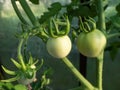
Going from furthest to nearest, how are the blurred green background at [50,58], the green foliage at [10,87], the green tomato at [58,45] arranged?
1. the blurred green background at [50,58]
2. the green foliage at [10,87]
3. the green tomato at [58,45]

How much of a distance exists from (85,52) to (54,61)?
172 centimetres

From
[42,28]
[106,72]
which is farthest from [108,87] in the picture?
[42,28]

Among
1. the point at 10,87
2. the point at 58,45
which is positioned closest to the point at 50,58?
the point at 10,87

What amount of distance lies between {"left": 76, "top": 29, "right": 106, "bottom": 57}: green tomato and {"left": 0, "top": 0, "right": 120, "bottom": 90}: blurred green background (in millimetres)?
1574

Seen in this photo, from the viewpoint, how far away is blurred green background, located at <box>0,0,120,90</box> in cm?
236

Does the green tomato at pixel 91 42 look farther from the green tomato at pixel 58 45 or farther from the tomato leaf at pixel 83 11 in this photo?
the tomato leaf at pixel 83 11

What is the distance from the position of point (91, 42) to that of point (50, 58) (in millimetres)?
1729

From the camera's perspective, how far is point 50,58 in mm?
2469

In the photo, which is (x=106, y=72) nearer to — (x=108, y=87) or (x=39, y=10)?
(x=108, y=87)

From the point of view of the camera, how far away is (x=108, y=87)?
95.0 inches

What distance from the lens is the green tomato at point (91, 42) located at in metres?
0.74

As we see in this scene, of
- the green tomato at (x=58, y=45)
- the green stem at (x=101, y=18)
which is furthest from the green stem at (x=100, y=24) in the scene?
the green tomato at (x=58, y=45)

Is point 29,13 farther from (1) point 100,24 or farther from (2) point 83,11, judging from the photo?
(2) point 83,11

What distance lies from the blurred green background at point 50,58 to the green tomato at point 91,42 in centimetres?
157
